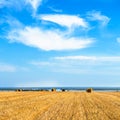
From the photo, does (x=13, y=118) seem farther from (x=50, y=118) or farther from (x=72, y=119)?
(x=72, y=119)

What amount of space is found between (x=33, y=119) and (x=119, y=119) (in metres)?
4.91

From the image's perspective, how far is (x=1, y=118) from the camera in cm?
1759

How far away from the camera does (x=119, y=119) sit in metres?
17.3

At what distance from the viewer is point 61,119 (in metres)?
17.1

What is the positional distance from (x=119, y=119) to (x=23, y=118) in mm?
5517

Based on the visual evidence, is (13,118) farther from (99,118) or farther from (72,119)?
(99,118)

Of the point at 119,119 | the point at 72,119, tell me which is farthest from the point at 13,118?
the point at 119,119

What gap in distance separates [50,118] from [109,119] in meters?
3.39

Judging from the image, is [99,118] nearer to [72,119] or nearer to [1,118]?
[72,119]

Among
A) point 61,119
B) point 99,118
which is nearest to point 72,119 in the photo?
point 61,119

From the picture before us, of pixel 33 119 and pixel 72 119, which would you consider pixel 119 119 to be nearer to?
pixel 72 119

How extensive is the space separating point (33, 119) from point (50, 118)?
3.33 ft

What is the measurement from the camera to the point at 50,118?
17578 millimetres

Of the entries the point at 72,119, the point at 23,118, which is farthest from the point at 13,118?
the point at 72,119
